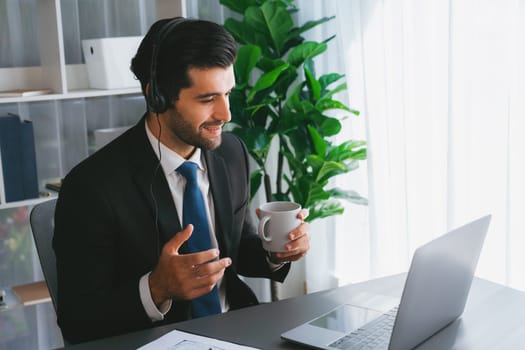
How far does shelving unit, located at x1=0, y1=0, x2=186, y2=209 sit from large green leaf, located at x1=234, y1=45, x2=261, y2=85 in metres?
0.32

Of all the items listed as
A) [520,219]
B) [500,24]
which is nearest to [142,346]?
[520,219]

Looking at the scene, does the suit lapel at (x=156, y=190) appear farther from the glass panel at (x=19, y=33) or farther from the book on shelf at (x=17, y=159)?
the glass panel at (x=19, y=33)

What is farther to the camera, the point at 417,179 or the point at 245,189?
the point at 417,179

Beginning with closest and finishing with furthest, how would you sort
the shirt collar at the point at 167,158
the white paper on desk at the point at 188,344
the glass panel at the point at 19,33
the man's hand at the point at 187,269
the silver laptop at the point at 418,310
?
the silver laptop at the point at 418,310 < the white paper on desk at the point at 188,344 < the man's hand at the point at 187,269 < the shirt collar at the point at 167,158 < the glass panel at the point at 19,33

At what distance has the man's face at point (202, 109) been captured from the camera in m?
1.81

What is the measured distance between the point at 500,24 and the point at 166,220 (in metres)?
1.21

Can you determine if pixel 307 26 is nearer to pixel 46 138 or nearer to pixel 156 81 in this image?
pixel 46 138

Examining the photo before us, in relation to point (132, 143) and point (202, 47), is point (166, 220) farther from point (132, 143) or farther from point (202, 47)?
point (202, 47)

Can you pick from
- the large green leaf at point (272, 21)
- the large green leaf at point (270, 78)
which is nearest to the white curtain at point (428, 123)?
the large green leaf at point (272, 21)

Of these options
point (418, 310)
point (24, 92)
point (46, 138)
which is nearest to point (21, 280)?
point (46, 138)

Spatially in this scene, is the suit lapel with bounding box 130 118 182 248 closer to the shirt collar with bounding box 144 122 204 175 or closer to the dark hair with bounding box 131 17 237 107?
the shirt collar with bounding box 144 122 204 175

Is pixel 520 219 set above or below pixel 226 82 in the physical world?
below

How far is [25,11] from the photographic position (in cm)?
295

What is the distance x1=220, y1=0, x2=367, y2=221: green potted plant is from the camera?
9.35ft
